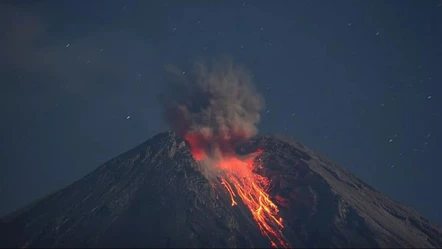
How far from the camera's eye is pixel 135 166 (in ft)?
175

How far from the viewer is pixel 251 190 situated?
5244 centimetres

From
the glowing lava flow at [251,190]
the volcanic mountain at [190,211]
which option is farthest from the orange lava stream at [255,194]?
the volcanic mountain at [190,211]

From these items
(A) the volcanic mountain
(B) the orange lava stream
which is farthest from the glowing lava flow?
(A) the volcanic mountain

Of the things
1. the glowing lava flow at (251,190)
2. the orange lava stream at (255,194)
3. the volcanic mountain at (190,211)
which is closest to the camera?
the volcanic mountain at (190,211)

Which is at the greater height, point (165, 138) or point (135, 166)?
point (165, 138)

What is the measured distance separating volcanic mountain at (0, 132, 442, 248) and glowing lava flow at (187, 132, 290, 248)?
75cm

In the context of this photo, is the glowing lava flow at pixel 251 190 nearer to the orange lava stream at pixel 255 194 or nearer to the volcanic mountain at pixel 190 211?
the orange lava stream at pixel 255 194

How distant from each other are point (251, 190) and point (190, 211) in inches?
435

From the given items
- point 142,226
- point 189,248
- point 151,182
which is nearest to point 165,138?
point 151,182

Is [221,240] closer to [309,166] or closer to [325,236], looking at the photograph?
[325,236]

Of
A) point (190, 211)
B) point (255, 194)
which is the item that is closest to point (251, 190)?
point (255, 194)

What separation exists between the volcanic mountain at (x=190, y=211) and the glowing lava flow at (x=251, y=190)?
749mm

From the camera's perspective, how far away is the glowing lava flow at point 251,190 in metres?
43.9

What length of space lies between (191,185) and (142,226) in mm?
9113
